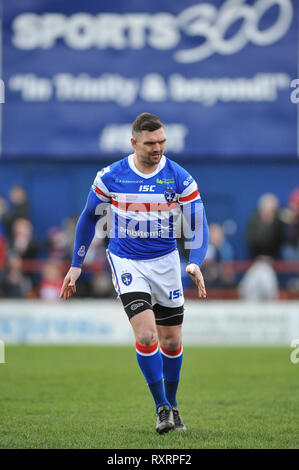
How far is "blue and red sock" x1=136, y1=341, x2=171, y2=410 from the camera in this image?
6973mm

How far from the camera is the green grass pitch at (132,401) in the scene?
6.46 meters

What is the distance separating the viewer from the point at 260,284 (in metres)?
16.7

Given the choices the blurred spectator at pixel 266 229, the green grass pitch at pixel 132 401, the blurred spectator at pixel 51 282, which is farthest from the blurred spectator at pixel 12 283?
the blurred spectator at pixel 266 229

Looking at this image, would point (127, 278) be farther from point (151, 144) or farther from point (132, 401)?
point (132, 401)

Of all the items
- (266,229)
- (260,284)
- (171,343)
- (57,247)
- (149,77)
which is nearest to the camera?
(171,343)

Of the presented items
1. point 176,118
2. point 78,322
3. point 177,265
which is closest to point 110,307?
point 78,322

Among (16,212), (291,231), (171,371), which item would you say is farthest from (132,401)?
(291,231)

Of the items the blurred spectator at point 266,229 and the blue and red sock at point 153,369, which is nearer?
the blue and red sock at point 153,369

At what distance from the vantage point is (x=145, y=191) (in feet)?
23.6

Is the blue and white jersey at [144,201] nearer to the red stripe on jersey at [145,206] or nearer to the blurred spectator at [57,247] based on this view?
the red stripe on jersey at [145,206]

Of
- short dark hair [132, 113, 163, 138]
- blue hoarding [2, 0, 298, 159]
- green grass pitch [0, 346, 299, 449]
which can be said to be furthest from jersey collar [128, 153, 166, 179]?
blue hoarding [2, 0, 298, 159]

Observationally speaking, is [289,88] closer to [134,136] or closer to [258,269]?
[258,269]

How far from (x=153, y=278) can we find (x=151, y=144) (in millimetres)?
1109

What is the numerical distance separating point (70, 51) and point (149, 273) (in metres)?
12.7
